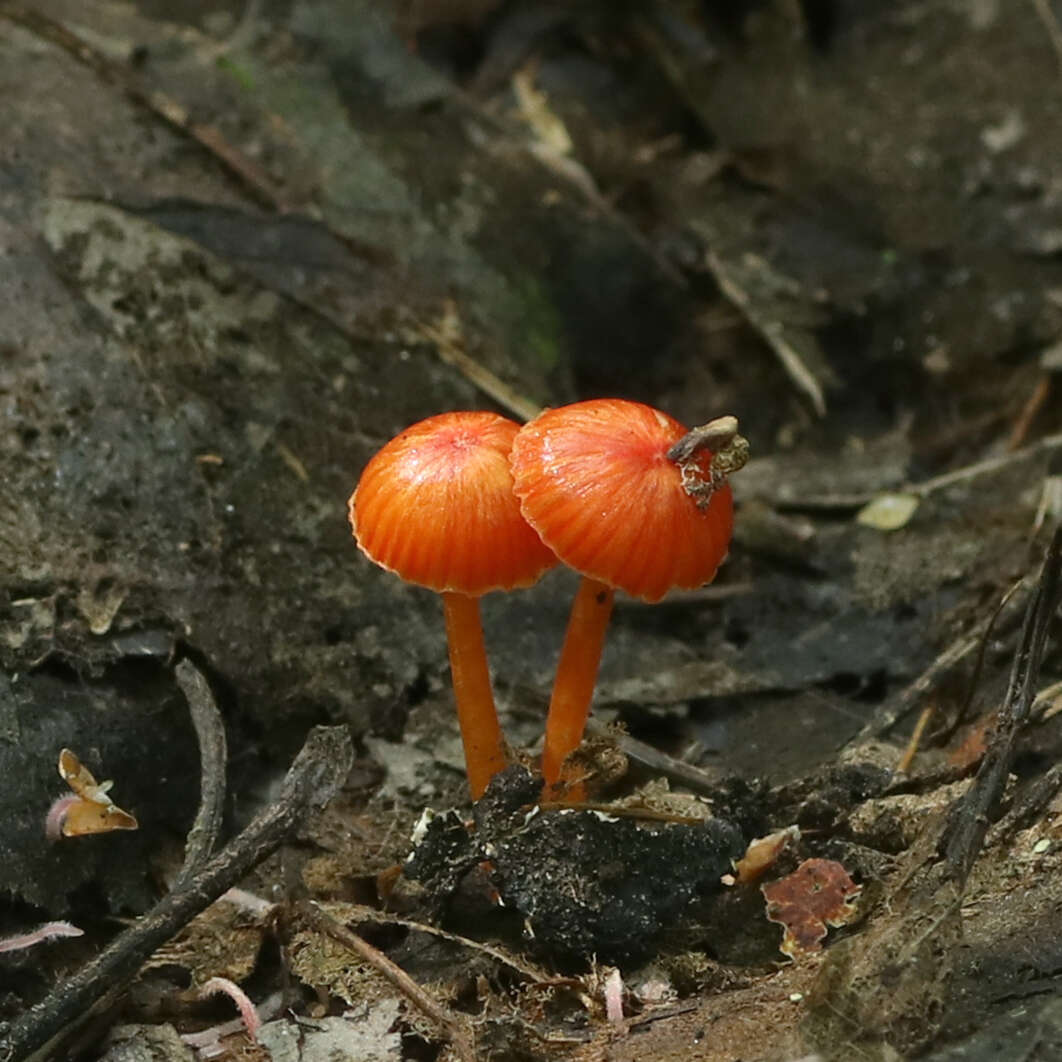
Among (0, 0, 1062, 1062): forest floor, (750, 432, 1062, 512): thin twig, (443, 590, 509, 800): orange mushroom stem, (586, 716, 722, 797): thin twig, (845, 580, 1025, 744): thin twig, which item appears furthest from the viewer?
(750, 432, 1062, 512): thin twig

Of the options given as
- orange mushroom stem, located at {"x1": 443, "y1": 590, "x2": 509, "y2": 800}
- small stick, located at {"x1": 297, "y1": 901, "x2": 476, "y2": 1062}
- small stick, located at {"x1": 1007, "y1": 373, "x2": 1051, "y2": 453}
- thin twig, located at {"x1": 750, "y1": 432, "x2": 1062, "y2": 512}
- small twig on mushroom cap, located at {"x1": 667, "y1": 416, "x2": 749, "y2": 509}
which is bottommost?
small stick, located at {"x1": 297, "y1": 901, "x2": 476, "y2": 1062}

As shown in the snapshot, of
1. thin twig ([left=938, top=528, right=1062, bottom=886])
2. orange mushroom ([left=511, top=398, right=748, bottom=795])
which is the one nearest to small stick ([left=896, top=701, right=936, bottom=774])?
thin twig ([left=938, top=528, right=1062, bottom=886])

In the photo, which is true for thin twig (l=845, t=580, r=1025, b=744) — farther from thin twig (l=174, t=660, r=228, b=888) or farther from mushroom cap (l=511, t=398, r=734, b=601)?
thin twig (l=174, t=660, r=228, b=888)

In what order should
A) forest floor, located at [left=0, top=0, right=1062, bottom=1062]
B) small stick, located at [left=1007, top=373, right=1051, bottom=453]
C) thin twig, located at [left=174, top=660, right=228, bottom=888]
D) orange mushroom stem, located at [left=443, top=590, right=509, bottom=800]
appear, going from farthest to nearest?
small stick, located at [left=1007, top=373, right=1051, bottom=453] → orange mushroom stem, located at [left=443, top=590, right=509, bottom=800] → thin twig, located at [left=174, top=660, right=228, bottom=888] → forest floor, located at [left=0, top=0, right=1062, bottom=1062]

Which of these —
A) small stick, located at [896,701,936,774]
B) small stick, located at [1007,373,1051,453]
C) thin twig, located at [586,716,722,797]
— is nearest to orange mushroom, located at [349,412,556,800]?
thin twig, located at [586,716,722,797]

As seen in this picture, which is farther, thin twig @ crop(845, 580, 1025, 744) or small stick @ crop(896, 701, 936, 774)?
thin twig @ crop(845, 580, 1025, 744)

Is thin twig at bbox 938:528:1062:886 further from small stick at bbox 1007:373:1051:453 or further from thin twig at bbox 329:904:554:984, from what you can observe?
small stick at bbox 1007:373:1051:453

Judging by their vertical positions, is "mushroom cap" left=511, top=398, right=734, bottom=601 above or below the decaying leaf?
above

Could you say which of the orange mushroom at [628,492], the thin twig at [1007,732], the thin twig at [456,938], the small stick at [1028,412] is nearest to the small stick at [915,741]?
the thin twig at [1007,732]
